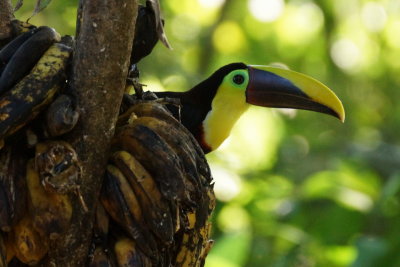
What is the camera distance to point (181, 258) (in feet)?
7.52

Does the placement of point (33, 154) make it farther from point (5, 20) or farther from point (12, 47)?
point (5, 20)

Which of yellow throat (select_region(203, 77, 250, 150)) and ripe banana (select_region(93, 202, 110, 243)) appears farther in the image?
yellow throat (select_region(203, 77, 250, 150))

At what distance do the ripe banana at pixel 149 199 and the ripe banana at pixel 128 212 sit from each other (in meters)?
0.01

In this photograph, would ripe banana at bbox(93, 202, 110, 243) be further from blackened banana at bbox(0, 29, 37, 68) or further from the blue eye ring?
the blue eye ring

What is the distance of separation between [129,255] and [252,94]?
2006mm

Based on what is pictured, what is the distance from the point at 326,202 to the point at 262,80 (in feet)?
6.43

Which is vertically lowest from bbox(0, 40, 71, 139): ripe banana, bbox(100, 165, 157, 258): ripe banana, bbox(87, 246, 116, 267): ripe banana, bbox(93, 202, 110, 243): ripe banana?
bbox(87, 246, 116, 267): ripe banana

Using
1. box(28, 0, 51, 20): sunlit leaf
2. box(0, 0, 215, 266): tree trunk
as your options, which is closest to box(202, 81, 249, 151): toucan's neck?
box(28, 0, 51, 20): sunlit leaf

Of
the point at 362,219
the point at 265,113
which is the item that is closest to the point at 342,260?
the point at 362,219

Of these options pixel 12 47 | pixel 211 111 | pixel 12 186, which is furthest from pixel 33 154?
pixel 211 111

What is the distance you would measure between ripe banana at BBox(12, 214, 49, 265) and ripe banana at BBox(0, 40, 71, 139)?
0.67ft

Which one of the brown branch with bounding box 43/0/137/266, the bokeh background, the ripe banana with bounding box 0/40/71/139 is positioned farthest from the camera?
the bokeh background

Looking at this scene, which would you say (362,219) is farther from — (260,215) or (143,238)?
(143,238)

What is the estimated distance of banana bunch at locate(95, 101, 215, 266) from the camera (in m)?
2.13
